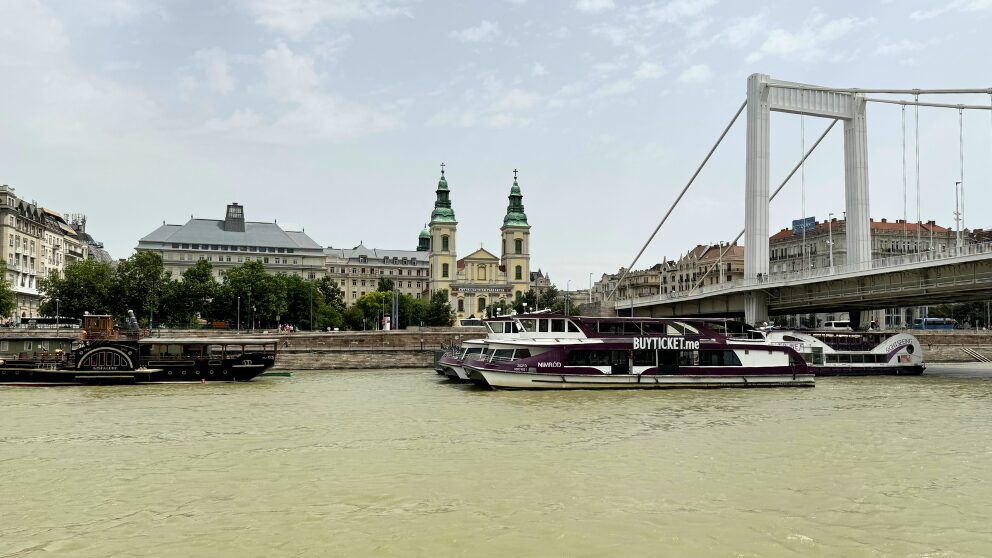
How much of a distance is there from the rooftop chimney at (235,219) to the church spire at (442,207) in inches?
1435

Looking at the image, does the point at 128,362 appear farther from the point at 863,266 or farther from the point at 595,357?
the point at 863,266

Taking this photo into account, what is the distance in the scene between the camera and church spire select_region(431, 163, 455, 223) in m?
160

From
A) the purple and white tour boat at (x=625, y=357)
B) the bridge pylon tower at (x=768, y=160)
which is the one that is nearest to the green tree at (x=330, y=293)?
the bridge pylon tower at (x=768, y=160)

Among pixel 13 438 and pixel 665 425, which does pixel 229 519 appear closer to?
pixel 13 438

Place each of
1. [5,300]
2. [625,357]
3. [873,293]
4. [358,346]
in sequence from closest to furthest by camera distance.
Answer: [625,357] < [873,293] < [358,346] < [5,300]

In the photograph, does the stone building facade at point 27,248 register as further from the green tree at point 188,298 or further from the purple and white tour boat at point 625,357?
the purple and white tour boat at point 625,357

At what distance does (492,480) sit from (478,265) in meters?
143

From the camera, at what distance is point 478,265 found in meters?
159

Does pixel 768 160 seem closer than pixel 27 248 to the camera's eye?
Yes

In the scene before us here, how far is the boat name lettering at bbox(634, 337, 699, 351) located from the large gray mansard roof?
372 feet

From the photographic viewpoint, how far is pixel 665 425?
25.0 metres

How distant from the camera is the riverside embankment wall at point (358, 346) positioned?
56.5 m

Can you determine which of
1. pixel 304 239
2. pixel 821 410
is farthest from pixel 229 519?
pixel 304 239

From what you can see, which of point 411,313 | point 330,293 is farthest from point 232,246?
point 411,313
